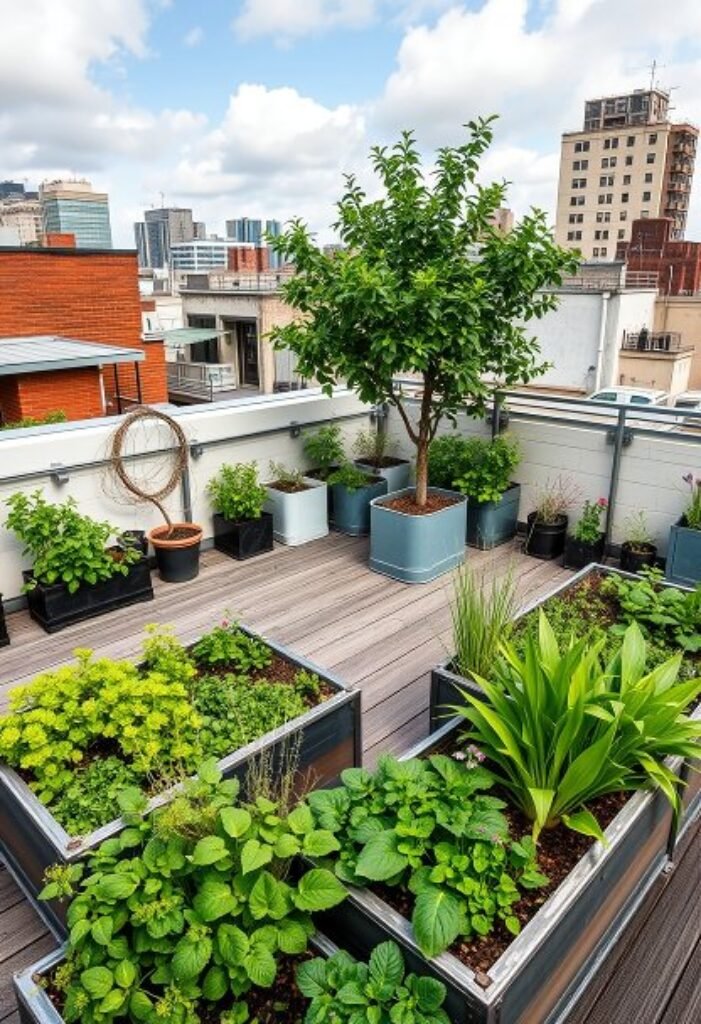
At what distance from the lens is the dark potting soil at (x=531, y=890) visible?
5.63ft

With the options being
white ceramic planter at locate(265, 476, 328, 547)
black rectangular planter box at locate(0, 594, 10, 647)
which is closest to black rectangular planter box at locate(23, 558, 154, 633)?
black rectangular planter box at locate(0, 594, 10, 647)

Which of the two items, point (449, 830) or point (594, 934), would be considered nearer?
point (449, 830)

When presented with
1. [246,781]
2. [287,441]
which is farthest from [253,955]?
[287,441]

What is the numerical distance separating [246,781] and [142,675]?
731 mm

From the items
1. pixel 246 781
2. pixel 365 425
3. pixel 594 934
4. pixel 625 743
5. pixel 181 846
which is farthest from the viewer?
pixel 365 425

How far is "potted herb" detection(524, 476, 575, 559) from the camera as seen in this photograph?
5457 millimetres

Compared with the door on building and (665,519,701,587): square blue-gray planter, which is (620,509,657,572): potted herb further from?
the door on building

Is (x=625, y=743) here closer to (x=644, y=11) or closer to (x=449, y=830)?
(x=449, y=830)

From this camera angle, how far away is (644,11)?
20.4 ft

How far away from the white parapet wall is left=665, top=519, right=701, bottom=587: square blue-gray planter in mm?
3014

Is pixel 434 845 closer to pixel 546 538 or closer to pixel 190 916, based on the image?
pixel 190 916

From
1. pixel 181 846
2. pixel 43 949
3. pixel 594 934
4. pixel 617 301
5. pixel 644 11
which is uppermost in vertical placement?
pixel 644 11

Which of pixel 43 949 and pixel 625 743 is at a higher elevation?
pixel 625 743

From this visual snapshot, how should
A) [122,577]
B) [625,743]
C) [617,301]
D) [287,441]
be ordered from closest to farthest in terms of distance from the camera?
[625,743], [122,577], [287,441], [617,301]
